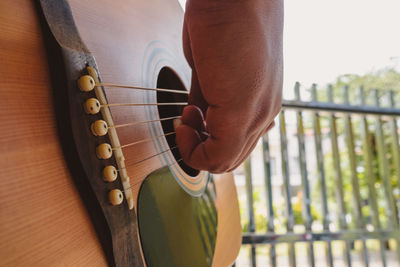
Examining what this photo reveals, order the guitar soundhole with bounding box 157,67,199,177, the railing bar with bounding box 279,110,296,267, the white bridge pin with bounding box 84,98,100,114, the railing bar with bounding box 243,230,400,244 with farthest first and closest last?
the railing bar with bounding box 279,110,296,267, the railing bar with bounding box 243,230,400,244, the guitar soundhole with bounding box 157,67,199,177, the white bridge pin with bounding box 84,98,100,114

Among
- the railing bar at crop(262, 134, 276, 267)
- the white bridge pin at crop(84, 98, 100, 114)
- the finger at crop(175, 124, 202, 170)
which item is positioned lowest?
the railing bar at crop(262, 134, 276, 267)

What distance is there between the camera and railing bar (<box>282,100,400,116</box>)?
2.02m

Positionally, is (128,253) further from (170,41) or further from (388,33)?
Answer: (388,33)

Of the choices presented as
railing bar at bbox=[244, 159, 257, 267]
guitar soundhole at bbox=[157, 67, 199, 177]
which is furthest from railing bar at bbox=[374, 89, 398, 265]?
guitar soundhole at bbox=[157, 67, 199, 177]

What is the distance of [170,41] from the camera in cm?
88

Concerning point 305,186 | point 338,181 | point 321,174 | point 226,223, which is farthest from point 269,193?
point 226,223

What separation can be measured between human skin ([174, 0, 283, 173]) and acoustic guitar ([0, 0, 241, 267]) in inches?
4.5

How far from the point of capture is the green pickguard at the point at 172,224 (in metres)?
0.55

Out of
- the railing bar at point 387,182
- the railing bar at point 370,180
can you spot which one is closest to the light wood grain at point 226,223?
the railing bar at point 370,180

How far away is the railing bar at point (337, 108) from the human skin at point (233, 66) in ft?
4.80

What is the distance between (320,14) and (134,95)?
176 inches

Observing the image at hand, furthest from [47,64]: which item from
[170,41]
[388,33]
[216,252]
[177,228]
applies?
[388,33]

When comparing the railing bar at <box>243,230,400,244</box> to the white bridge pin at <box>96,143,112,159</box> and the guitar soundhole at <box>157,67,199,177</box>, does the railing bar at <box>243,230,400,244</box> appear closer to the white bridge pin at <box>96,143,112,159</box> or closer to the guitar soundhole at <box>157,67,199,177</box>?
the guitar soundhole at <box>157,67,199,177</box>

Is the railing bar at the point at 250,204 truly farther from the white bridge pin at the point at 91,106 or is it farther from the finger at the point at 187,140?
the white bridge pin at the point at 91,106
